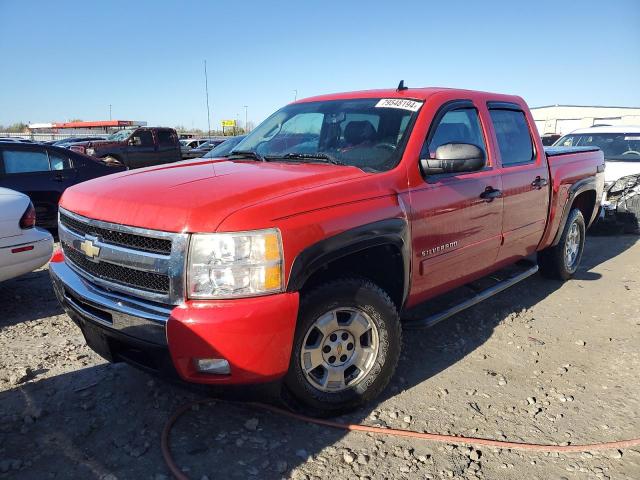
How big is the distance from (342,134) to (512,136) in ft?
5.67

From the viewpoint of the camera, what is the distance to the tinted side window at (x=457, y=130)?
11.3 ft

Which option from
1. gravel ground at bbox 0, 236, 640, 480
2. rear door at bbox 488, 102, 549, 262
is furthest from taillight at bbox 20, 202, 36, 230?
rear door at bbox 488, 102, 549, 262

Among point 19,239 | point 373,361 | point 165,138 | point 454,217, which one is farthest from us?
point 165,138

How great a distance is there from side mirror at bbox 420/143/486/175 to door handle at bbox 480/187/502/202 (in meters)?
0.50

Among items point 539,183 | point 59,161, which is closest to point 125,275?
point 539,183

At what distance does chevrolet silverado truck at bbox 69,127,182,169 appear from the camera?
59.1 feet

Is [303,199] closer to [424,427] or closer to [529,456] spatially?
[424,427]

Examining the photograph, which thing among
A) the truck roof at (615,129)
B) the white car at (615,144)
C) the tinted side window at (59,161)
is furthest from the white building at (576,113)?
the tinted side window at (59,161)

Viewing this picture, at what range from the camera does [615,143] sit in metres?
9.08

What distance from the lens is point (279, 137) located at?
3.90 metres

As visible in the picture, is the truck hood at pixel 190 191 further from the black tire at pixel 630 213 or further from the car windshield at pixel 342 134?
the black tire at pixel 630 213

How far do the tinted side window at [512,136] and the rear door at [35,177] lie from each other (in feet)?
19.6

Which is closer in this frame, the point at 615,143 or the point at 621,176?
the point at 621,176

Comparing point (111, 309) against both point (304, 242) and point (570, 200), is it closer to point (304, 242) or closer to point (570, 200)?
point (304, 242)
